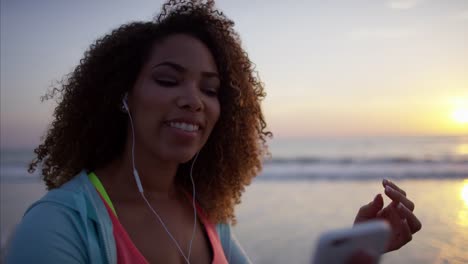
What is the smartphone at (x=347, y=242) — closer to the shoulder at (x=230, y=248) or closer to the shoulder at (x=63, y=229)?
the shoulder at (x=63, y=229)

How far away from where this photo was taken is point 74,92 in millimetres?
2420

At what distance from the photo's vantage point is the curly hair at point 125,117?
227 cm

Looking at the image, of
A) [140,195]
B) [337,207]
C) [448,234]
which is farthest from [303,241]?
[140,195]

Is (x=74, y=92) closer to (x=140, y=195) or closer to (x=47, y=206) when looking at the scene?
(x=140, y=195)

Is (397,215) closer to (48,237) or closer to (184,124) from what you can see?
(184,124)

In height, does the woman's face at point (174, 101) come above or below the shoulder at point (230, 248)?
above

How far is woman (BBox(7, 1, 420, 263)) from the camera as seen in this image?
1660 millimetres

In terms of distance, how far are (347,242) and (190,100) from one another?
4.37ft

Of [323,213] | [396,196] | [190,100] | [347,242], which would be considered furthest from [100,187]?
[323,213]

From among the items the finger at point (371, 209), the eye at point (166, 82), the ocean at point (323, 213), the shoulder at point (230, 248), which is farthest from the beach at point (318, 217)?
the eye at point (166, 82)

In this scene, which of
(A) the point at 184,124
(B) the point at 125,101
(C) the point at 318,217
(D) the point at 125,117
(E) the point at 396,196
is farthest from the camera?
(C) the point at 318,217

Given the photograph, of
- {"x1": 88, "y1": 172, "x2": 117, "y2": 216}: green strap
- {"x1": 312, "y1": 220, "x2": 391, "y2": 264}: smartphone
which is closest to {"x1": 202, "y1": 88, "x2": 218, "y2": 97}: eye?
{"x1": 88, "y1": 172, "x2": 117, "y2": 216}: green strap

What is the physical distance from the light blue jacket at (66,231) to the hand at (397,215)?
4.38 ft

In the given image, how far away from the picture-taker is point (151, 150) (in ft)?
6.81
